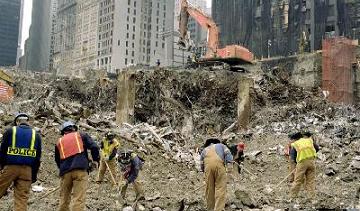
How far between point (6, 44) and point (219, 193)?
519ft

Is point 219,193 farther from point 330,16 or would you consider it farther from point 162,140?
point 330,16

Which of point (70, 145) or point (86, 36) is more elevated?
point (86, 36)

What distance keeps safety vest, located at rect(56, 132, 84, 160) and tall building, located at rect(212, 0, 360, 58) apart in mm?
43059

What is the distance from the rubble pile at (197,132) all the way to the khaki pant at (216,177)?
81 cm

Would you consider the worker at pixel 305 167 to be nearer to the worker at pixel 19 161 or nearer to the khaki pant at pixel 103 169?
the khaki pant at pixel 103 169

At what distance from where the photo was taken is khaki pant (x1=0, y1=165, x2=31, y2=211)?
574cm

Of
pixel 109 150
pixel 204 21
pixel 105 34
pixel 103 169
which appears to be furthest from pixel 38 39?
pixel 109 150

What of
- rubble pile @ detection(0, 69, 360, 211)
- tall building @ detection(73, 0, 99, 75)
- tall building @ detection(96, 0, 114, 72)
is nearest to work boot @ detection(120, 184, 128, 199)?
rubble pile @ detection(0, 69, 360, 211)

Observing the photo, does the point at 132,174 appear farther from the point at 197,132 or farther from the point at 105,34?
the point at 105,34

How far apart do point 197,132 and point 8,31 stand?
484ft

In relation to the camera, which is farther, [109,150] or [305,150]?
[109,150]

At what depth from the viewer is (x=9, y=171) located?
5.74 m

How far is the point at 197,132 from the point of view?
21.5m

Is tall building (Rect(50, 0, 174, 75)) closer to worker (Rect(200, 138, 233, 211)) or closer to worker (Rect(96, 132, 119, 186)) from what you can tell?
worker (Rect(96, 132, 119, 186))
